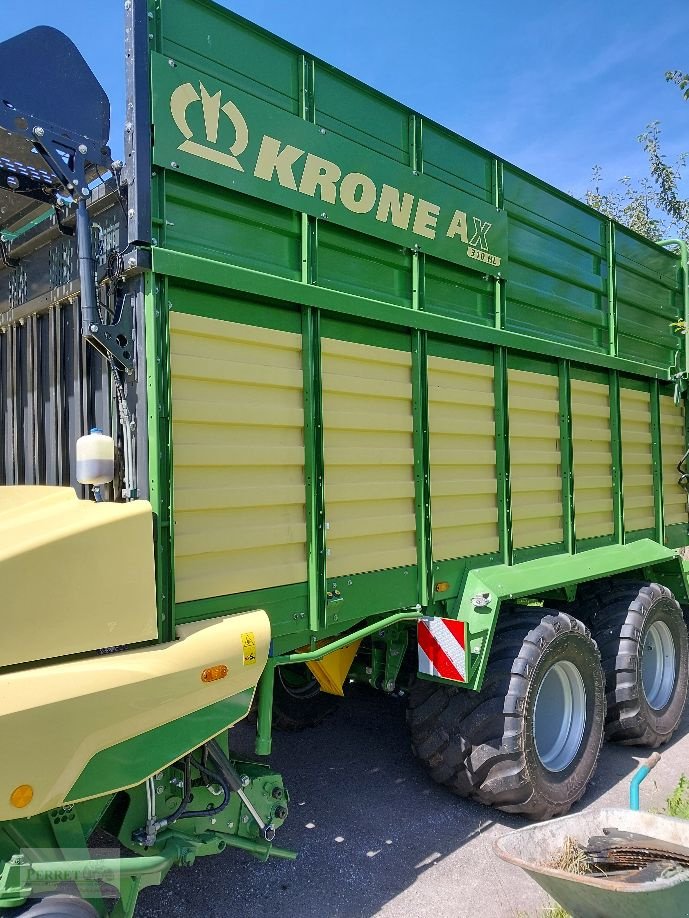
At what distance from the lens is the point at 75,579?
2248mm

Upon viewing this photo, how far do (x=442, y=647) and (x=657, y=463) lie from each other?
3124 mm

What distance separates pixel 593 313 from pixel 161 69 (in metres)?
3.44

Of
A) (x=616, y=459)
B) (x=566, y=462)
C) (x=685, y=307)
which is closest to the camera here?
(x=566, y=462)

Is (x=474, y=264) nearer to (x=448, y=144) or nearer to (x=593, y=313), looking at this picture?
(x=448, y=144)

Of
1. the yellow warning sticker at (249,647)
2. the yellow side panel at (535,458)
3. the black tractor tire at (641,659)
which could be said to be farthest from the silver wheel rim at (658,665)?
the yellow warning sticker at (249,647)

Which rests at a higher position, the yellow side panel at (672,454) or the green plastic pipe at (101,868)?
the yellow side panel at (672,454)

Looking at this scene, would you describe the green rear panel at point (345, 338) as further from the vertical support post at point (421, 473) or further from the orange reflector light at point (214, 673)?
the orange reflector light at point (214, 673)

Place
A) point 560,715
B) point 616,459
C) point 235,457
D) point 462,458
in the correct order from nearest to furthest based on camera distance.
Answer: point 235,457 → point 462,458 → point 560,715 → point 616,459

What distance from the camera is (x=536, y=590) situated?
4.01 meters

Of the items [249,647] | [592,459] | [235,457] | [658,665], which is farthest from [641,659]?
[235,457]

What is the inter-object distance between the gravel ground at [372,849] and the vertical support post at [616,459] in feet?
5.00

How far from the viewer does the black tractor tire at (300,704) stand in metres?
4.78

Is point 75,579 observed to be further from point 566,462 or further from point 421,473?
point 566,462

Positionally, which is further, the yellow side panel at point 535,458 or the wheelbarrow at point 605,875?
the yellow side panel at point 535,458
